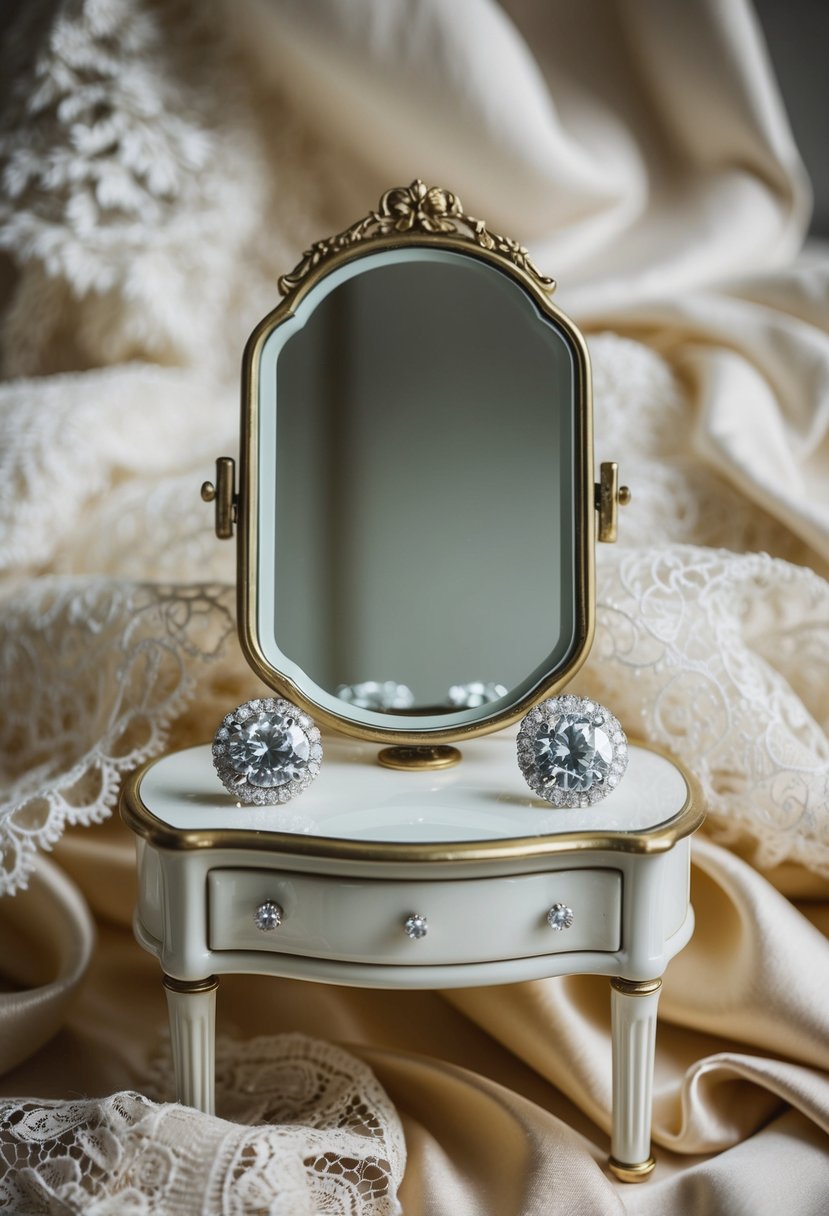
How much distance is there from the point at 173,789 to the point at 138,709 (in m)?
0.23

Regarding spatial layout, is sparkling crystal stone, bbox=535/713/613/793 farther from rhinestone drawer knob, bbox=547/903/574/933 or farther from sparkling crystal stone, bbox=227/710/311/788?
sparkling crystal stone, bbox=227/710/311/788

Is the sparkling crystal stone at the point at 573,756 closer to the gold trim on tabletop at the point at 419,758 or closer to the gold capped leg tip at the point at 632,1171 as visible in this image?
the gold trim on tabletop at the point at 419,758

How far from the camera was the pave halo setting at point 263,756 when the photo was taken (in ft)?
2.99

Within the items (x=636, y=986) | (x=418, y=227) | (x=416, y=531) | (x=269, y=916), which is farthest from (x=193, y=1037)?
(x=418, y=227)

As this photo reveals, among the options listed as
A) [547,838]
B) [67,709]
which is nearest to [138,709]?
[67,709]

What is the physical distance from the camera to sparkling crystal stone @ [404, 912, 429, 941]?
34.2 inches

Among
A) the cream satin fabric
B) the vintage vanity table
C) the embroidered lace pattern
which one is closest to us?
the embroidered lace pattern

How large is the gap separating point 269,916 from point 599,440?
0.77 m

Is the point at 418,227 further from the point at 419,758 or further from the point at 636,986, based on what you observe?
the point at 636,986

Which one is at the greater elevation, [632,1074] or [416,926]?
[416,926]

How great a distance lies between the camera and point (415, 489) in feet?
3.33

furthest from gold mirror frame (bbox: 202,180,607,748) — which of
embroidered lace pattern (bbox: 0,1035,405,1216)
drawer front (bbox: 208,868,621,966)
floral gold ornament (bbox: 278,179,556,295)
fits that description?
embroidered lace pattern (bbox: 0,1035,405,1216)

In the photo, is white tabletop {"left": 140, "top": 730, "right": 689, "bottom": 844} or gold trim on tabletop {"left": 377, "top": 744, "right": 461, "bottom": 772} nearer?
white tabletop {"left": 140, "top": 730, "right": 689, "bottom": 844}

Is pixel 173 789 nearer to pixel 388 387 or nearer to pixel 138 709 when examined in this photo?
pixel 138 709
